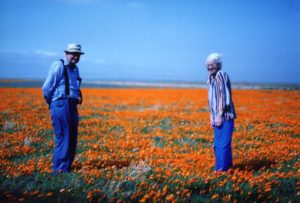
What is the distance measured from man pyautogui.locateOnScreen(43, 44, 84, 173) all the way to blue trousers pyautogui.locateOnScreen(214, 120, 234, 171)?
2783 mm

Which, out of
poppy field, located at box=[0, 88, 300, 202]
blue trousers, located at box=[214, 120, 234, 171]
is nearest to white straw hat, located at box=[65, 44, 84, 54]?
poppy field, located at box=[0, 88, 300, 202]

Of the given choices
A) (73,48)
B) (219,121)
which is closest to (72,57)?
(73,48)

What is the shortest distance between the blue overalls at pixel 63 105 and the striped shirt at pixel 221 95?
260 cm

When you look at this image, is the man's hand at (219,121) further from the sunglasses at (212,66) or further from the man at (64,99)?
the man at (64,99)

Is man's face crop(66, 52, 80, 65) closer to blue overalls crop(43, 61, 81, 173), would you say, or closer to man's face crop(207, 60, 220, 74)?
blue overalls crop(43, 61, 81, 173)

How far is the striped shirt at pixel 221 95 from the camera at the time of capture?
18.9ft

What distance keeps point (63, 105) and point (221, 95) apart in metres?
2.94

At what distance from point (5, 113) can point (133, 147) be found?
9732 mm

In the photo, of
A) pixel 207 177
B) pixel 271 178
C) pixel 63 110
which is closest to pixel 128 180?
pixel 207 177

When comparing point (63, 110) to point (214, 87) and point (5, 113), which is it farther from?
point (5, 113)

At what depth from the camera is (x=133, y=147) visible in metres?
8.92

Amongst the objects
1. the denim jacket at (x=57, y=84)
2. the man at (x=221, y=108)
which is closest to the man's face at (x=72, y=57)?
the denim jacket at (x=57, y=84)

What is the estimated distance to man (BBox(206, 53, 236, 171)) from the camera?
5750mm

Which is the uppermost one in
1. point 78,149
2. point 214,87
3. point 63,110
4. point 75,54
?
point 75,54
